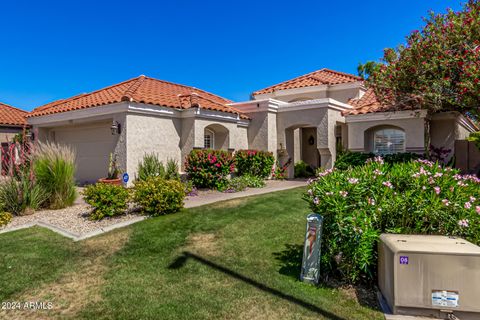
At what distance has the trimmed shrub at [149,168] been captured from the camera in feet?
45.8

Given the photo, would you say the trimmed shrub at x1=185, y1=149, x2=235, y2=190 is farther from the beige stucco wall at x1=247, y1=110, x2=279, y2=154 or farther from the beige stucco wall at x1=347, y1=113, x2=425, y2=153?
the beige stucco wall at x1=347, y1=113, x2=425, y2=153

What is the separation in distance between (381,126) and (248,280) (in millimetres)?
13138

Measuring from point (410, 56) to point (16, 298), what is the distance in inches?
533

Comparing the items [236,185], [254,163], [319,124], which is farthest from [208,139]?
[319,124]

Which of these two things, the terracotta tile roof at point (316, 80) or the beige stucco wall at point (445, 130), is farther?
the terracotta tile roof at point (316, 80)

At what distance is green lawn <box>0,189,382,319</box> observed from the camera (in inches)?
170

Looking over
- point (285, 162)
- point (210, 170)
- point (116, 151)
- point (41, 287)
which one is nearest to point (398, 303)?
point (41, 287)

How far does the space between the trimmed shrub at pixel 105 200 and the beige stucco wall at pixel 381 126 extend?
1141 centimetres

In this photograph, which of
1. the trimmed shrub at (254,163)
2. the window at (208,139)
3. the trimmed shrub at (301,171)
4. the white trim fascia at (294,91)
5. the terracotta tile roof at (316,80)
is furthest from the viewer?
the terracotta tile roof at (316,80)

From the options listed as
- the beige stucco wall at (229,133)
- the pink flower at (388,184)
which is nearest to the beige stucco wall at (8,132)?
the beige stucco wall at (229,133)

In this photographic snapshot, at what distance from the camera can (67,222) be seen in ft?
28.9

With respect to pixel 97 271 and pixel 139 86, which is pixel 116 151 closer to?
pixel 139 86

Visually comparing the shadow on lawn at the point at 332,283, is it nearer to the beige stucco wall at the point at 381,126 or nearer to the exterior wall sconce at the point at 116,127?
the exterior wall sconce at the point at 116,127

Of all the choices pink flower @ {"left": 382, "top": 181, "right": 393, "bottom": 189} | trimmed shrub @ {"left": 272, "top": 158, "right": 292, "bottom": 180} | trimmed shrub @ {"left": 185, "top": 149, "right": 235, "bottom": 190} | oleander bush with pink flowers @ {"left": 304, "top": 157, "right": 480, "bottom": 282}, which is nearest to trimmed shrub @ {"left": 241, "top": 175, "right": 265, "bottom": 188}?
trimmed shrub @ {"left": 185, "top": 149, "right": 235, "bottom": 190}
